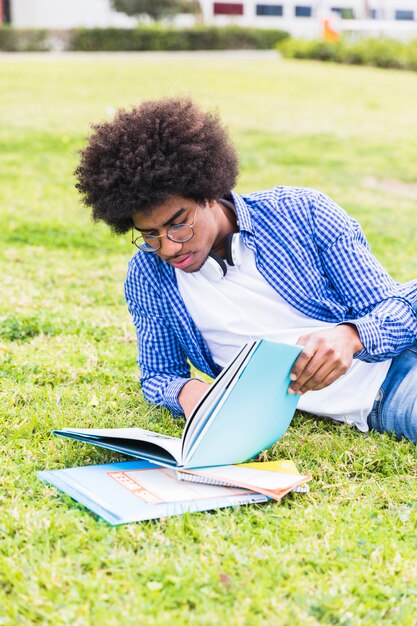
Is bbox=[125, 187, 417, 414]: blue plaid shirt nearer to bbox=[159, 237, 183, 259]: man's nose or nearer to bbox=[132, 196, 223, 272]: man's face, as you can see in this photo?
bbox=[132, 196, 223, 272]: man's face

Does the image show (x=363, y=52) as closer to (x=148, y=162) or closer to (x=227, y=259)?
(x=227, y=259)

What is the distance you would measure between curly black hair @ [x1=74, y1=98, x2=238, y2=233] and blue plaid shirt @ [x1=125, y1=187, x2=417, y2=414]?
9.2 inches

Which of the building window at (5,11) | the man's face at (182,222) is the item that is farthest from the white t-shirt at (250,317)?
the building window at (5,11)

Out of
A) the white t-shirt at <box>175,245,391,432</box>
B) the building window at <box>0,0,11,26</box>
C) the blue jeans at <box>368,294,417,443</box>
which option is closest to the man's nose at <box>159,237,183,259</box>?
the white t-shirt at <box>175,245,391,432</box>

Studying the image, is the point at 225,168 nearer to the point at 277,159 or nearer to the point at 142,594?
the point at 142,594

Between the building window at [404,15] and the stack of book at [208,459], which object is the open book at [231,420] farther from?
the building window at [404,15]

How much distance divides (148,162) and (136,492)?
0.99 metres

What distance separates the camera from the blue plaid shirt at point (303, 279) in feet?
9.76

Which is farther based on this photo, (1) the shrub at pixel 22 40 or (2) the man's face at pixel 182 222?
(1) the shrub at pixel 22 40

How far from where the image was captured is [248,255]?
10.2 feet

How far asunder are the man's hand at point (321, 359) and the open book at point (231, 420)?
4 centimetres

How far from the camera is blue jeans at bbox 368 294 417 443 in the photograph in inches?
123

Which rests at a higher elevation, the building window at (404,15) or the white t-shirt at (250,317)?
the white t-shirt at (250,317)

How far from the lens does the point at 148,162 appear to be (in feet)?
9.16
